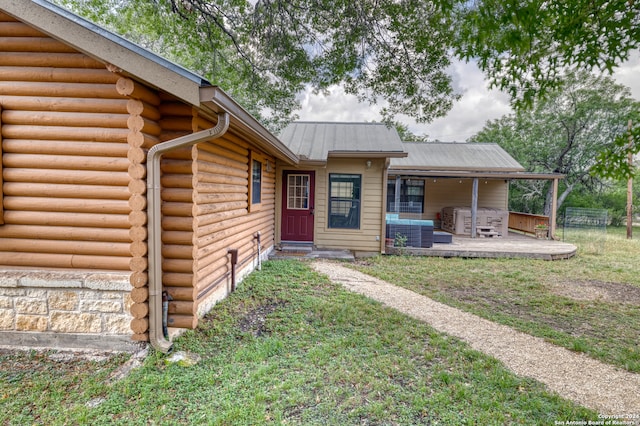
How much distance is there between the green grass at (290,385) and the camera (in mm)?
2133

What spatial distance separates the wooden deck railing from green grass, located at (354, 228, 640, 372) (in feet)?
9.15

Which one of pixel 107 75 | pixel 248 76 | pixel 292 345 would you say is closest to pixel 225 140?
pixel 107 75

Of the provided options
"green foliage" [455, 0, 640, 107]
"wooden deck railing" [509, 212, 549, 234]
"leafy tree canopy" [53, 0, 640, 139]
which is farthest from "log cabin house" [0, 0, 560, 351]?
"wooden deck railing" [509, 212, 549, 234]

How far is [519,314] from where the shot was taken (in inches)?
172

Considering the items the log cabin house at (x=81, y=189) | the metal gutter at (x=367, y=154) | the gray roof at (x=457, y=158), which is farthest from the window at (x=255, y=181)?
the gray roof at (x=457, y=158)

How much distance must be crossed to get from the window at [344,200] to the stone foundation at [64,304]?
225 inches

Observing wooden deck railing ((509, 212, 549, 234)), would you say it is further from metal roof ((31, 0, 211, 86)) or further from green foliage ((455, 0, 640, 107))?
metal roof ((31, 0, 211, 86))

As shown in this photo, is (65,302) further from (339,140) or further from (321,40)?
(339,140)

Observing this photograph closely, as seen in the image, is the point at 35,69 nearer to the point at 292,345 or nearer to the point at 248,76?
the point at 292,345

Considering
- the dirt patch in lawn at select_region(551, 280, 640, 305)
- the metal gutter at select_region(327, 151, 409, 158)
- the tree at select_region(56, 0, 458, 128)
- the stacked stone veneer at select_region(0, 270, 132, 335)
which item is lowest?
the dirt patch in lawn at select_region(551, 280, 640, 305)

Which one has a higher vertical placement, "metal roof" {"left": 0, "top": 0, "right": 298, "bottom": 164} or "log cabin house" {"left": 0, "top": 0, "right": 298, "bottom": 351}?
"metal roof" {"left": 0, "top": 0, "right": 298, "bottom": 164}

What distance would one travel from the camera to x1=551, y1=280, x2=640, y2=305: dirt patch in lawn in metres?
5.13

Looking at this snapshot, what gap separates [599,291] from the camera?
218 inches

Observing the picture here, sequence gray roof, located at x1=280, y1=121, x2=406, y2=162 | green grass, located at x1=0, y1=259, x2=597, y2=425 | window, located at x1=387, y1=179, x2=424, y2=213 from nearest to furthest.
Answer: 1. green grass, located at x1=0, y1=259, x2=597, y2=425
2. gray roof, located at x1=280, y1=121, x2=406, y2=162
3. window, located at x1=387, y1=179, x2=424, y2=213
